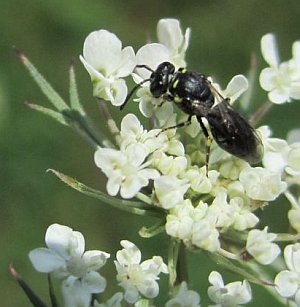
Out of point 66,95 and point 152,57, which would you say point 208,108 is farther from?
point 66,95

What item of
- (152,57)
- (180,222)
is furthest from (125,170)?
(152,57)

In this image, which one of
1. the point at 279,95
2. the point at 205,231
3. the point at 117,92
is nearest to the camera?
the point at 205,231

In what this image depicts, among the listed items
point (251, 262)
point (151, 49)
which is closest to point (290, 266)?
point (251, 262)

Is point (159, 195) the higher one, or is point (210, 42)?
point (210, 42)

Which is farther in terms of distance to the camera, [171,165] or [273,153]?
[273,153]

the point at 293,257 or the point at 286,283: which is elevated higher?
the point at 293,257

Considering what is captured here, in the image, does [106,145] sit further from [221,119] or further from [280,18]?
[280,18]
